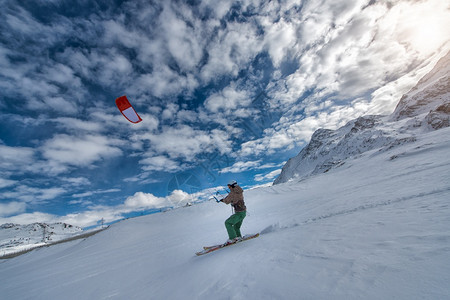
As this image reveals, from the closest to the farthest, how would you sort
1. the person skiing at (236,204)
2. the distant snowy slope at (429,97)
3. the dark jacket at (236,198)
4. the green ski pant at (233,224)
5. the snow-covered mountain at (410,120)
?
the green ski pant at (233,224), the person skiing at (236,204), the dark jacket at (236,198), the snow-covered mountain at (410,120), the distant snowy slope at (429,97)

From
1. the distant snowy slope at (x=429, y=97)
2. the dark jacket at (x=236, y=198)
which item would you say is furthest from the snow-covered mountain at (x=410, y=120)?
the dark jacket at (x=236, y=198)

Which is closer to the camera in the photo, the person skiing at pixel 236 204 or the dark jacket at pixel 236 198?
the person skiing at pixel 236 204

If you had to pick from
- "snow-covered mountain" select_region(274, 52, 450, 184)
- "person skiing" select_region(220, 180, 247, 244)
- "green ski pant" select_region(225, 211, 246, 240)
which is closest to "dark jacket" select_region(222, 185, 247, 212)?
"person skiing" select_region(220, 180, 247, 244)

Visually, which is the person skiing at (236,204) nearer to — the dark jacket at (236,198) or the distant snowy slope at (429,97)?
the dark jacket at (236,198)

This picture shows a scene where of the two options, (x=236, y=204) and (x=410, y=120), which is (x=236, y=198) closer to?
(x=236, y=204)

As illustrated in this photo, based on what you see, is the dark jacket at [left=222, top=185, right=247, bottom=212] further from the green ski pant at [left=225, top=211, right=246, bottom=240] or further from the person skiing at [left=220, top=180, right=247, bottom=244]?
the green ski pant at [left=225, top=211, right=246, bottom=240]

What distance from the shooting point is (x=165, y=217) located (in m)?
29.2

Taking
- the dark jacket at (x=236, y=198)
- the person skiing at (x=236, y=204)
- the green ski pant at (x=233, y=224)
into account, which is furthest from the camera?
the dark jacket at (x=236, y=198)

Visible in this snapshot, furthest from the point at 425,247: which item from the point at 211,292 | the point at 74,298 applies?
the point at 74,298

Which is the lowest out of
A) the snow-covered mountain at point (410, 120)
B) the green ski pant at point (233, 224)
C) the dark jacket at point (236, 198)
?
the green ski pant at point (233, 224)

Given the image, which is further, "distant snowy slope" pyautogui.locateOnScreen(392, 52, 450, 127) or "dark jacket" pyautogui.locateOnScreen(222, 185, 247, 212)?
"distant snowy slope" pyautogui.locateOnScreen(392, 52, 450, 127)

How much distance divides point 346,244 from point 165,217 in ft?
97.7

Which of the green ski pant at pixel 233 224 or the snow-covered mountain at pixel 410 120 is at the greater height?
the snow-covered mountain at pixel 410 120

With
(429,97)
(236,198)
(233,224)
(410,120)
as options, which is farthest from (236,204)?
(429,97)
